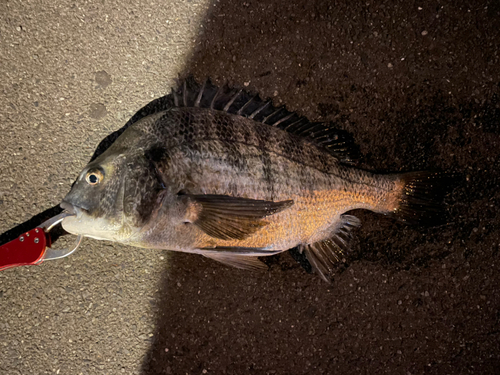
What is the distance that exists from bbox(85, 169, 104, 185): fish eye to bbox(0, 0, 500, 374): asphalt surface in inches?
29.7

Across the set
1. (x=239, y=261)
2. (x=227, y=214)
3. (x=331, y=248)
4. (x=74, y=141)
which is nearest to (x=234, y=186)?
(x=227, y=214)

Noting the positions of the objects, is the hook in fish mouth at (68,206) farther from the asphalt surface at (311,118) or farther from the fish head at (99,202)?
the asphalt surface at (311,118)

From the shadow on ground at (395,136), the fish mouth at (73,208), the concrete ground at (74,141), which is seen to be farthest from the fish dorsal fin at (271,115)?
the fish mouth at (73,208)

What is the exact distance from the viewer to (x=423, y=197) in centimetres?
256

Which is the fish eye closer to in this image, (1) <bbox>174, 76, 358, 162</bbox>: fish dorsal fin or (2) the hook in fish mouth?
(2) the hook in fish mouth

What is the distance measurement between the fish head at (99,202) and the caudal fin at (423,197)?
2031 millimetres

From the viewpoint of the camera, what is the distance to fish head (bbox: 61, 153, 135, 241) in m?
1.98

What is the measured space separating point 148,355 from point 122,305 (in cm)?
46

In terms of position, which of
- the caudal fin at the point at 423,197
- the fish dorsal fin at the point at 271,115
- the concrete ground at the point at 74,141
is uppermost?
the caudal fin at the point at 423,197

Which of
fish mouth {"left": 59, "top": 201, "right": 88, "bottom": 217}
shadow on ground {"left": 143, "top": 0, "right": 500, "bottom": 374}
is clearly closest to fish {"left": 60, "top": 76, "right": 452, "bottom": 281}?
fish mouth {"left": 59, "top": 201, "right": 88, "bottom": 217}

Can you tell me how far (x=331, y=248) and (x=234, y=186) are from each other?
100 cm

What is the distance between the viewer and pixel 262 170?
2.20 metres

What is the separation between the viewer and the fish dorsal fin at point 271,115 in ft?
7.89

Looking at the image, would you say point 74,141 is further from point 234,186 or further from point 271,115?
point 271,115
